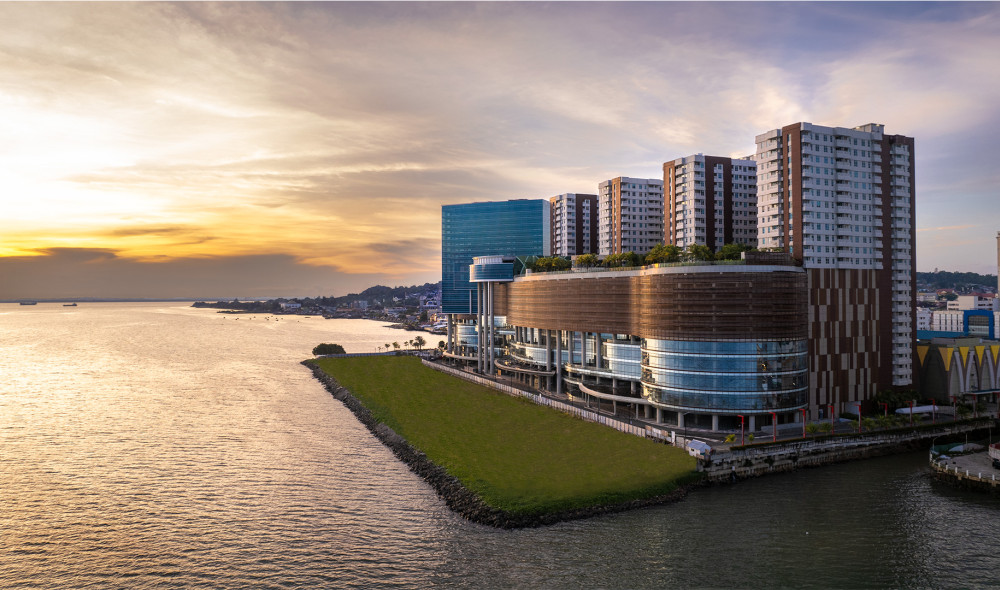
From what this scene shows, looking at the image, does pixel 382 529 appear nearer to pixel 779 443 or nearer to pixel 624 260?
pixel 779 443

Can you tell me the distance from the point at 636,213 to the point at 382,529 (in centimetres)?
12764

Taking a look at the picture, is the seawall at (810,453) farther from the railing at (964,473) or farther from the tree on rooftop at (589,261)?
the tree on rooftop at (589,261)

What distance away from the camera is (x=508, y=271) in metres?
148

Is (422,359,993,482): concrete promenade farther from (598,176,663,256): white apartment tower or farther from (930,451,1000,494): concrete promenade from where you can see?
(598,176,663,256): white apartment tower

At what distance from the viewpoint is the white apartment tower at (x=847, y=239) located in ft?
328

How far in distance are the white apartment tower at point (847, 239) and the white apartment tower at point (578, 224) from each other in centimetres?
8779

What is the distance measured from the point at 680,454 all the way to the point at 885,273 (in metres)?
58.8

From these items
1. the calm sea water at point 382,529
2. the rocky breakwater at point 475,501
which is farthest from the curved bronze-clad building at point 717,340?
the rocky breakwater at point 475,501

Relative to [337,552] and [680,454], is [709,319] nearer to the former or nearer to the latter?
[680,454]

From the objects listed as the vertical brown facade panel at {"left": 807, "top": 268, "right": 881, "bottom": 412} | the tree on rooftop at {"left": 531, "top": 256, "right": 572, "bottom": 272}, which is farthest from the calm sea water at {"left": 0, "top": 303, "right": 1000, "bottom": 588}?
the tree on rooftop at {"left": 531, "top": 256, "right": 572, "bottom": 272}

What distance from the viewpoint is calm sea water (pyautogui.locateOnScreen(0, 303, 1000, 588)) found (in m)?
49.0

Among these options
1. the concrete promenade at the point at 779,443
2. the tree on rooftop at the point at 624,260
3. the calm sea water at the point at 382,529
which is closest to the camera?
the calm sea water at the point at 382,529

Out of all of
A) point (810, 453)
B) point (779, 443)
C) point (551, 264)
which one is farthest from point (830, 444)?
point (551, 264)

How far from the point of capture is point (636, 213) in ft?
550
